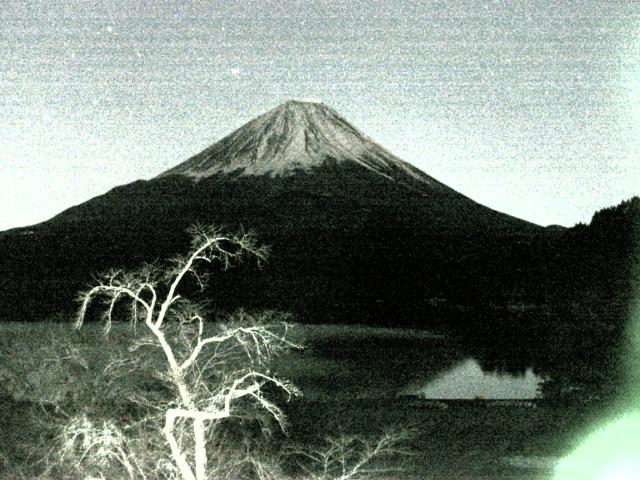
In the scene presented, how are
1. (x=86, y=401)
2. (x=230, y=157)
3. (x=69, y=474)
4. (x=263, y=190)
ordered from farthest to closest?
(x=230, y=157)
(x=263, y=190)
(x=86, y=401)
(x=69, y=474)

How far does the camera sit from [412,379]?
4338 centimetres

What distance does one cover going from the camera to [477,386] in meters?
41.1

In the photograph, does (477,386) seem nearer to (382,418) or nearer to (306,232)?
(382,418)

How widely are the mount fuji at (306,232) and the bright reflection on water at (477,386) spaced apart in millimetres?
21761

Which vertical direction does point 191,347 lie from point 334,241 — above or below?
below

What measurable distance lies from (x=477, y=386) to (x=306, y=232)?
291ft

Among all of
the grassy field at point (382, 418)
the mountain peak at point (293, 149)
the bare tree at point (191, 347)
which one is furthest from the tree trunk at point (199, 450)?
the mountain peak at point (293, 149)

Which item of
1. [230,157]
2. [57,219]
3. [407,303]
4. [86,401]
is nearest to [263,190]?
[230,157]

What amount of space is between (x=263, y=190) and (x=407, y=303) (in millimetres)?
67344

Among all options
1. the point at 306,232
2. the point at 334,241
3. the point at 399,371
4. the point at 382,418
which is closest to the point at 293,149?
the point at 306,232

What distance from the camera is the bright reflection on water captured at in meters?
37.6

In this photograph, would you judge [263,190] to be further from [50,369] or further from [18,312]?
[50,369]

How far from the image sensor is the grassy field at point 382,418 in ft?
74.5

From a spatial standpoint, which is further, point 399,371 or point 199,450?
point 399,371
